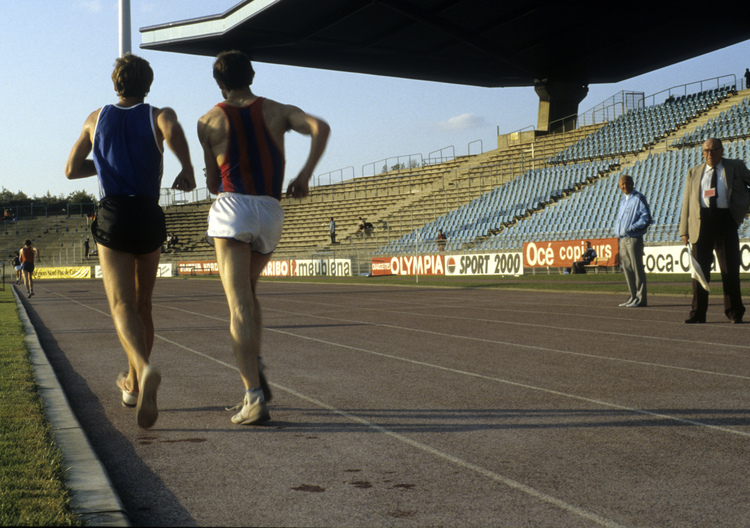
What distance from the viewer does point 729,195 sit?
9.57 metres

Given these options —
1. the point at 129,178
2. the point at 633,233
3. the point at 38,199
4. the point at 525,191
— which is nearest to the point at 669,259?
the point at 633,233

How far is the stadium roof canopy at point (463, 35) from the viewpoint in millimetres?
35531

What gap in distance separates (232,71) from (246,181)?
0.68m

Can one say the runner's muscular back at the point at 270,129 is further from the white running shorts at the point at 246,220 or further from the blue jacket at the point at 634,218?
the blue jacket at the point at 634,218

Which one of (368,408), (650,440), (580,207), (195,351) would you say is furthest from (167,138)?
(580,207)

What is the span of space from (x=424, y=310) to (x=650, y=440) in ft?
31.9

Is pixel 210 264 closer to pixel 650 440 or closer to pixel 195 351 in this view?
pixel 195 351

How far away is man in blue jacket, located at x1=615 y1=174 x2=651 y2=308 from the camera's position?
1232cm

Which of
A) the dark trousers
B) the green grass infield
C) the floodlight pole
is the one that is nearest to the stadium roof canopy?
the floodlight pole

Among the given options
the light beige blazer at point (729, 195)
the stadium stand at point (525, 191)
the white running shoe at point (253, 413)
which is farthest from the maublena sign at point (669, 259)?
the white running shoe at point (253, 413)

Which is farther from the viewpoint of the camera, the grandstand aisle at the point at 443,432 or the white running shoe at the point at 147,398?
the white running shoe at the point at 147,398

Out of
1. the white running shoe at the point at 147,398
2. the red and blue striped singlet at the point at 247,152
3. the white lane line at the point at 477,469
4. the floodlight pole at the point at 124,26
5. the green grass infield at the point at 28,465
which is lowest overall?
the white lane line at the point at 477,469

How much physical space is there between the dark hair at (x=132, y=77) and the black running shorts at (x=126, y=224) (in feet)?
2.25

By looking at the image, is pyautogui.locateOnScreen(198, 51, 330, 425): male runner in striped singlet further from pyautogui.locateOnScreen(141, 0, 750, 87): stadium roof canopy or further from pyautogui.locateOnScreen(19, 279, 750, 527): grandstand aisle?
pyautogui.locateOnScreen(141, 0, 750, 87): stadium roof canopy
